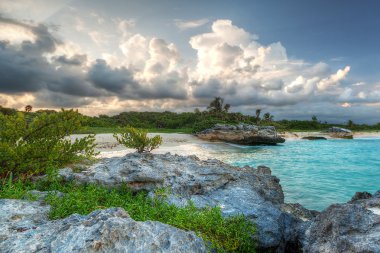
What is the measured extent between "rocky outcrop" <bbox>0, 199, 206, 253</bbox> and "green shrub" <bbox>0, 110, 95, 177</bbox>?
4.45m

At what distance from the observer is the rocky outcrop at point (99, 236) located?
3418 mm

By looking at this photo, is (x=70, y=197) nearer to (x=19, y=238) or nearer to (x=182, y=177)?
(x=19, y=238)

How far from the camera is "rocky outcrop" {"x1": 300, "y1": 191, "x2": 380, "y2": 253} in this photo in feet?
12.7

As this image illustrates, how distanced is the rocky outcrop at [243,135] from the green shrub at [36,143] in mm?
41194

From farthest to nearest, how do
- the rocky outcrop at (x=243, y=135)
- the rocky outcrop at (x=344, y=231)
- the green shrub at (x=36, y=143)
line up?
the rocky outcrop at (x=243, y=135) < the green shrub at (x=36, y=143) < the rocky outcrop at (x=344, y=231)

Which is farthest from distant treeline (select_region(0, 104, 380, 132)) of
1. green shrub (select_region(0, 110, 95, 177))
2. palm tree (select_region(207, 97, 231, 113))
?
green shrub (select_region(0, 110, 95, 177))

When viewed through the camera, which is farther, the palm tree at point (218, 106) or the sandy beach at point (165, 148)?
the palm tree at point (218, 106)

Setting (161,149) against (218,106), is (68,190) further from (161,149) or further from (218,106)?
(218,106)

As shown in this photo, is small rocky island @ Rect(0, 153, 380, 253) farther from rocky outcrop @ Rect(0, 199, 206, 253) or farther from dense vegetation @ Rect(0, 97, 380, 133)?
dense vegetation @ Rect(0, 97, 380, 133)

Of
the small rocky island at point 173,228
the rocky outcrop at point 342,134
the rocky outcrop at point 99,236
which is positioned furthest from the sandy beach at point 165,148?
the rocky outcrop at point 342,134

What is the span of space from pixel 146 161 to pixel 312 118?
121 m

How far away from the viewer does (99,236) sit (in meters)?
3.45

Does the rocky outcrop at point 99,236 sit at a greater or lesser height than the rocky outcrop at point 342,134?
greater

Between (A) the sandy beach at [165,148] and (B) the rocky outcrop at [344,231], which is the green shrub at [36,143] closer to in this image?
(A) the sandy beach at [165,148]
